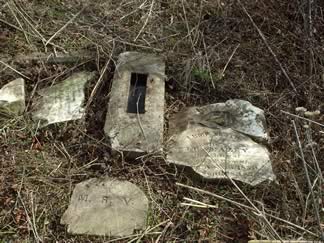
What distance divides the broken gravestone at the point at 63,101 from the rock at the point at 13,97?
0.14 meters

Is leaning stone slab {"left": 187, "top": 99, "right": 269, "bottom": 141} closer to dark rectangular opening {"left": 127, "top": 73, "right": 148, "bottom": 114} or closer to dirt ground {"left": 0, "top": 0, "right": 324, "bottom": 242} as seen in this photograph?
dirt ground {"left": 0, "top": 0, "right": 324, "bottom": 242}

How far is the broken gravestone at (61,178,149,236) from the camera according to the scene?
3.12m

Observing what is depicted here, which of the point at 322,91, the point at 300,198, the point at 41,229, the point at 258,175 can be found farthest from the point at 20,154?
the point at 322,91

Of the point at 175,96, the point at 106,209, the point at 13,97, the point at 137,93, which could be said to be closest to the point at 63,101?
the point at 13,97

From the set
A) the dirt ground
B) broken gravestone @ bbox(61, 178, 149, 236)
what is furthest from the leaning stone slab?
broken gravestone @ bbox(61, 178, 149, 236)

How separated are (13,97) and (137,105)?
111cm

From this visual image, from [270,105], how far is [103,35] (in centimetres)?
188

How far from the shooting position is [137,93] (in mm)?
4035

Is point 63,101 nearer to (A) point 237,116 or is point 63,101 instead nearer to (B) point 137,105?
(B) point 137,105

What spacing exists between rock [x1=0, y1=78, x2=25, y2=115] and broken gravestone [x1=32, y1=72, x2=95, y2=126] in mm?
138

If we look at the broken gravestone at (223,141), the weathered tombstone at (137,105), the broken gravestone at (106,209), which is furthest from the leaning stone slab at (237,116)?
the broken gravestone at (106,209)

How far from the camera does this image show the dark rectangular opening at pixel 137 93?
3893 millimetres

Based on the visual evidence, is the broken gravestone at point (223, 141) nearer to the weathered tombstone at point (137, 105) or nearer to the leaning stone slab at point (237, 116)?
the leaning stone slab at point (237, 116)

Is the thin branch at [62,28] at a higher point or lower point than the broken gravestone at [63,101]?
higher
